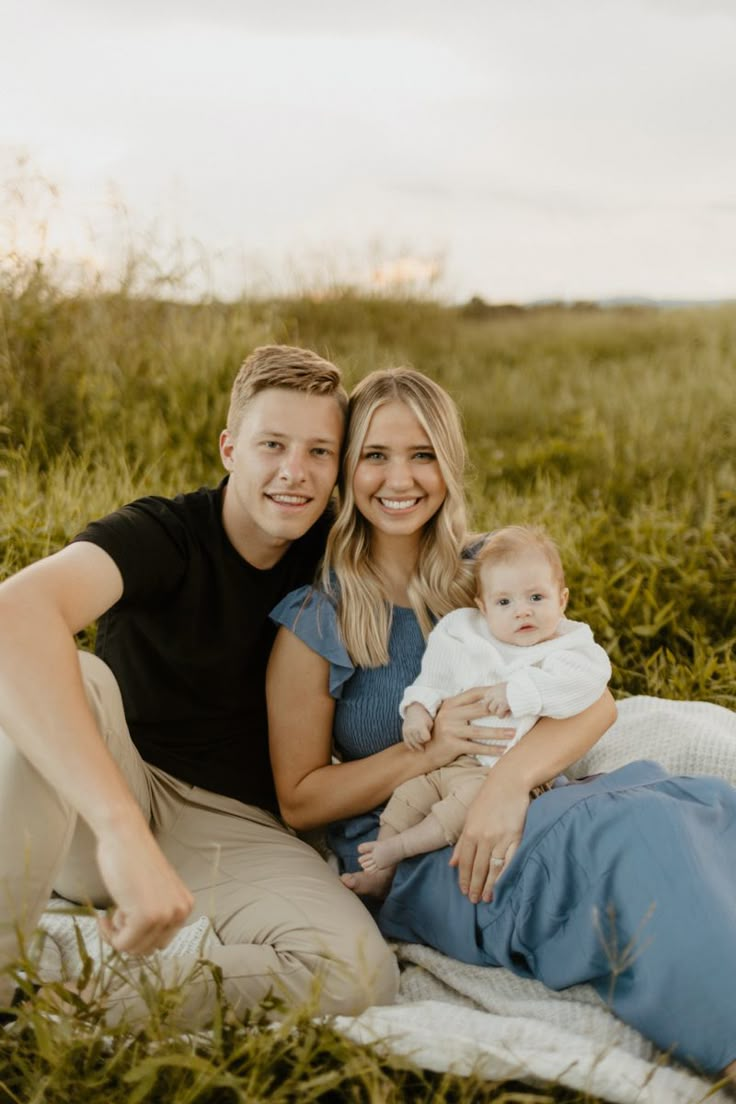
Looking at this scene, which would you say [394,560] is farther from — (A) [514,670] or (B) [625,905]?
(B) [625,905]

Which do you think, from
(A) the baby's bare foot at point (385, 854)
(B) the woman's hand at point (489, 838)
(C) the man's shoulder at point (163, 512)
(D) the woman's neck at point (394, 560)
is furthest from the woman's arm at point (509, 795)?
(C) the man's shoulder at point (163, 512)

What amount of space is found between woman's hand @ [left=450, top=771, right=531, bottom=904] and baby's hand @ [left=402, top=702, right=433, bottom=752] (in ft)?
0.75

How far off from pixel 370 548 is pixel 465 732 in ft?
1.95

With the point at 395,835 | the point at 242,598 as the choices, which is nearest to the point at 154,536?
the point at 242,598

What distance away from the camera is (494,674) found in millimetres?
2461

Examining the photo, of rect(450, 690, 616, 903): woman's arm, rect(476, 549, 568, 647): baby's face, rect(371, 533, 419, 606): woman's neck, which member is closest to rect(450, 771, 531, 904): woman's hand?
rect(450, 690, 616, 903): woman's arm

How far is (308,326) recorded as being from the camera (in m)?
7.51

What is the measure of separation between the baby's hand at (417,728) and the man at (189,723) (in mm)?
383

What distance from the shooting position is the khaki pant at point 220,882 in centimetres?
193

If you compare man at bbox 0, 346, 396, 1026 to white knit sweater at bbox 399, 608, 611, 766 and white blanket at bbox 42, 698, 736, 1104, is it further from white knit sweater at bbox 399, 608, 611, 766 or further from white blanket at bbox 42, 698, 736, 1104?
white knit sweater at bbox 399, 608, 611, 766

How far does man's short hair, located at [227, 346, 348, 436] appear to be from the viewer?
2.55 metres

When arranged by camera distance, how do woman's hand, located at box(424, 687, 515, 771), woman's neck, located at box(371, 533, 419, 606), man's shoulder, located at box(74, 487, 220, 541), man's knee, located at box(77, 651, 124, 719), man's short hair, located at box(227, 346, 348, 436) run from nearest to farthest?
man's knee, located at box(77, 651, 124, 719) → man's shoulder, located at box(74, 487, 220, 541) → woman's hand, located at box(424, 687, 515, 771) → man's short hair, located at box(227, 346, 348, 436) → woman's neck, located at box(371, 533, 419, 606)

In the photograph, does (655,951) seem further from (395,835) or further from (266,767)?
(266,767)

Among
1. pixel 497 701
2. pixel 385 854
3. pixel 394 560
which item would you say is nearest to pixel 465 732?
pixel 497 701
